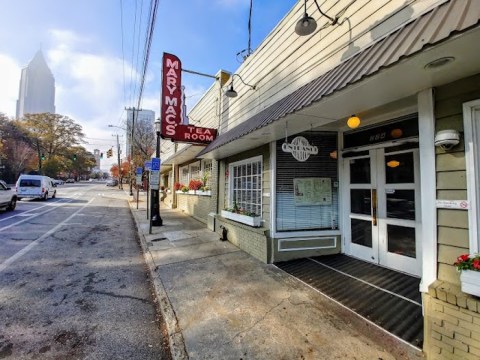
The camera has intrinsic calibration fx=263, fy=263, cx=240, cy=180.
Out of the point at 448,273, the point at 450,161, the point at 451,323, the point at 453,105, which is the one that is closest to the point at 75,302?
the point at 451,323

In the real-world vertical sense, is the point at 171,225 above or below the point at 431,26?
below

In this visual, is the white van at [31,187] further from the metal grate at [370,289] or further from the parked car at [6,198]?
the metal grate at [370,289]

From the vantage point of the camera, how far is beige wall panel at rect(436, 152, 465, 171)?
265 centimetres

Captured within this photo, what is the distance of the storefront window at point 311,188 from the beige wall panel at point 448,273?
3081 millimetres

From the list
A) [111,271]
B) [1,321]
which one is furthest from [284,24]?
[1,321]

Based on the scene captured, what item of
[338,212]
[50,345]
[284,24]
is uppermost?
[284,24]

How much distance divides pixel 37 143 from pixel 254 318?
58.6 m

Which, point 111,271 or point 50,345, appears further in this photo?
point 111,271

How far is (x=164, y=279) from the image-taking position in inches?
190

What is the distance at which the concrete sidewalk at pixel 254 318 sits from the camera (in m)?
2.76

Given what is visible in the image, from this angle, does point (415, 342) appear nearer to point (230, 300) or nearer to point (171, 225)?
point (230, 300)

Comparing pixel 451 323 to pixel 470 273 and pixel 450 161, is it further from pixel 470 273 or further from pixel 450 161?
pixel 450 161

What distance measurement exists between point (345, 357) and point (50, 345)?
320 cm

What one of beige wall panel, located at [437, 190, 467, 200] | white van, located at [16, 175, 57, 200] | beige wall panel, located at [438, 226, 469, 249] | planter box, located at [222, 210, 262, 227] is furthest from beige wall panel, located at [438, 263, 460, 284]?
white van, located at [16, 175, 57, 200]
